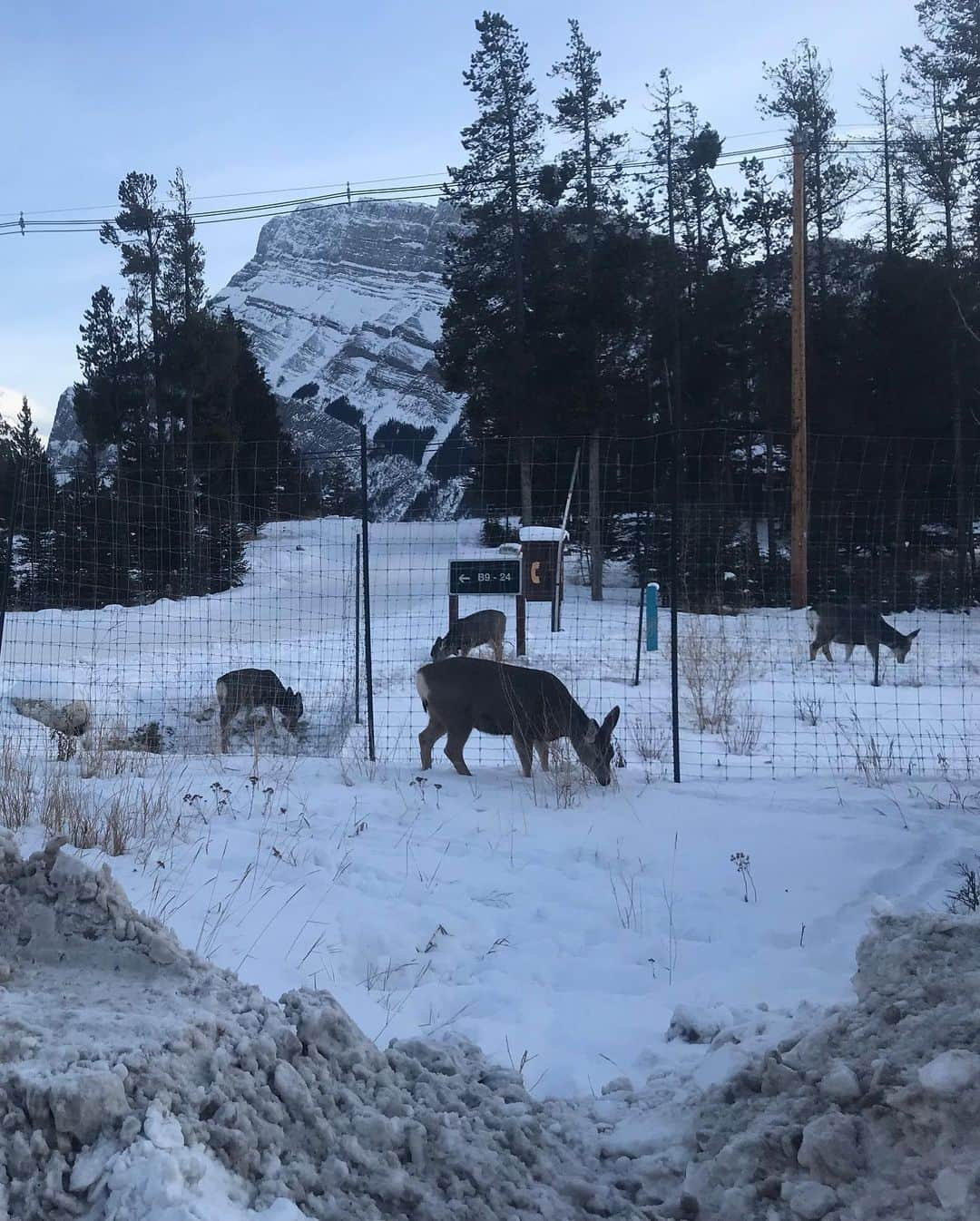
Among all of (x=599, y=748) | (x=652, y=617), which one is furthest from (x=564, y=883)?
(x=652, y=617)

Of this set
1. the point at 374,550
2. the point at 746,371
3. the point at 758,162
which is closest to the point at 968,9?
the point at 758,162

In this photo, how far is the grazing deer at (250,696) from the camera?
11867mm

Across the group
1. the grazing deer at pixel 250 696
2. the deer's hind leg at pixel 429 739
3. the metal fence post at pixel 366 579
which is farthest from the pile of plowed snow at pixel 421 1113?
the grazing deer at pixel 250 696

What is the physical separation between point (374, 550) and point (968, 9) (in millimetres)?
22298

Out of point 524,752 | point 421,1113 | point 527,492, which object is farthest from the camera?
point 527,492

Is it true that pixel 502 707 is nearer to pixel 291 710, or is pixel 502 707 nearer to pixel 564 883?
pixel 564 883

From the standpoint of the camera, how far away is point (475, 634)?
53.7 ft

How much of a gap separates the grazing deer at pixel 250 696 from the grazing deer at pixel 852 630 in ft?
28.0

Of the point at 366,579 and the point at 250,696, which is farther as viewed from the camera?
the point at 250,696

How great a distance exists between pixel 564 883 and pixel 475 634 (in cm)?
1074

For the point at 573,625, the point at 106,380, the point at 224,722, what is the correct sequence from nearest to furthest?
the point at 224,722
the point at 573,625
the point at 106,380

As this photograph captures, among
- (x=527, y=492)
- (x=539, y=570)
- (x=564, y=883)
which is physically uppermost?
(x=527, y=492)

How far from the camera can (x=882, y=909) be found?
3773 mm

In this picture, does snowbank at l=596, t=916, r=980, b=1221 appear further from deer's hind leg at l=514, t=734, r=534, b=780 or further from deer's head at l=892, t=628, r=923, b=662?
deer's head at l=892, t=628, r=923, b=662
